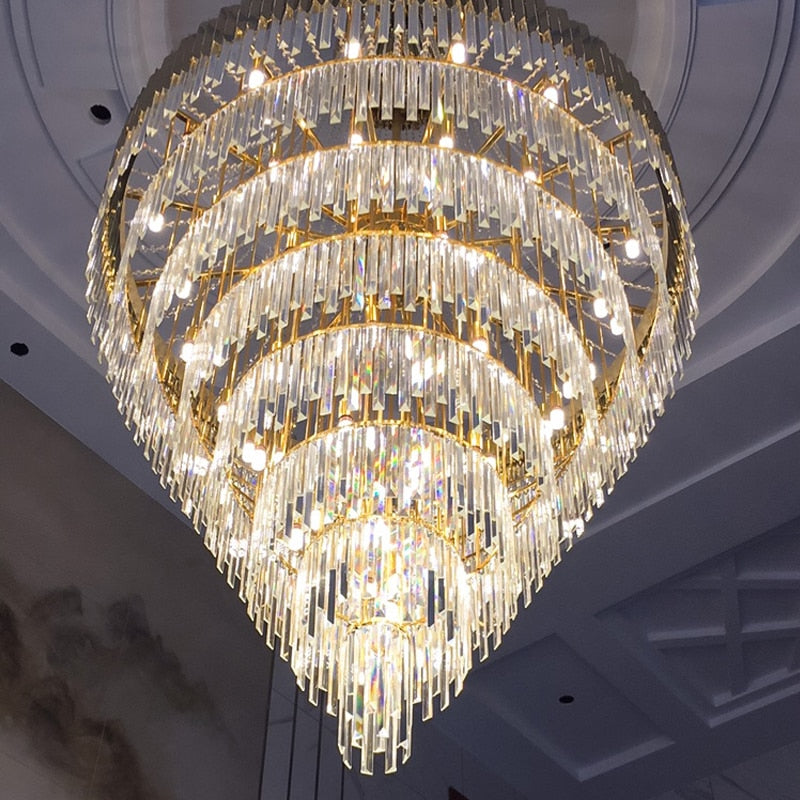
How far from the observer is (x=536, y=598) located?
741 cm

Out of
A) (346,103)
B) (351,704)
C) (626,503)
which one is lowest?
(351,704)

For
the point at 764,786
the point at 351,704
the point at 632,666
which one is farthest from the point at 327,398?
the point at 764,786

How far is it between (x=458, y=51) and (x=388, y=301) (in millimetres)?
848

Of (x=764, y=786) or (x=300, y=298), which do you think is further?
(x=764, y=786)

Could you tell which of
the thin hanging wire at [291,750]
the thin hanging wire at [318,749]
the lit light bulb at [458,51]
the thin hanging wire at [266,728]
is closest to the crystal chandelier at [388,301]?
the lit light bulb at [458,51]

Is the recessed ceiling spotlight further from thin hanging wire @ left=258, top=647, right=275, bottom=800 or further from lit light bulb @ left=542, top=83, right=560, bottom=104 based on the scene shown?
thin hanging wire @ left=258, top=647, right=275, bottom=800

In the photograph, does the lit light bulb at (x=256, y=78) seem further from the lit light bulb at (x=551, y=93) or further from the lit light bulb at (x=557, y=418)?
the lit light bulb at (x=557, y=418)

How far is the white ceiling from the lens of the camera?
496 cm

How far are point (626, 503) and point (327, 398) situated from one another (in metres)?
3.47

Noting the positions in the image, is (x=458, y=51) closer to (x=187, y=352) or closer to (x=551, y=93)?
(x=551, y=93)

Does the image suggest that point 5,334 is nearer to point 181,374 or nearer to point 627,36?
point 181,374

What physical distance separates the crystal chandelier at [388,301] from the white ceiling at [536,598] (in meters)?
1.17

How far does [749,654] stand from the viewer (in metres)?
8.28

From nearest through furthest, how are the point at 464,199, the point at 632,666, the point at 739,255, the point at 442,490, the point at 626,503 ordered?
the point at 464,199 → the point at 442,490 → the point at 739,255 → the point at 626,503 → the point at 632,666
